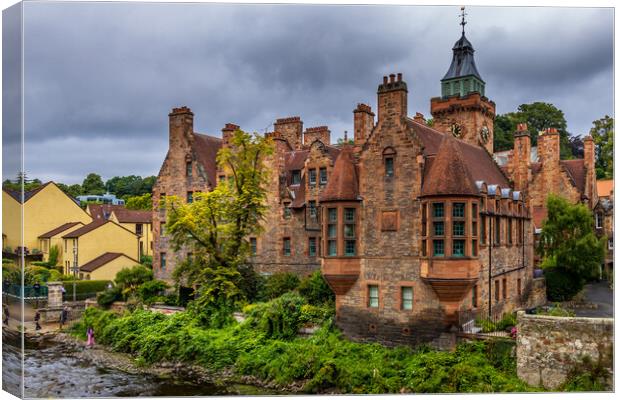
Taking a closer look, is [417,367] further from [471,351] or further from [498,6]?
[498,6]

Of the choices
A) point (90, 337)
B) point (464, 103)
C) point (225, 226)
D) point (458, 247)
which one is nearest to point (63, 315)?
point (90, 337)

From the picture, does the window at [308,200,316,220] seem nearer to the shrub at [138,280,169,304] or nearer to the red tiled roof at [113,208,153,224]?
the shrub at [138,280,169,304]

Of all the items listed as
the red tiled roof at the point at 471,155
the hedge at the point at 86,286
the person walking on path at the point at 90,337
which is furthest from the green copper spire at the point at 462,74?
the hedge at the point at 86,286

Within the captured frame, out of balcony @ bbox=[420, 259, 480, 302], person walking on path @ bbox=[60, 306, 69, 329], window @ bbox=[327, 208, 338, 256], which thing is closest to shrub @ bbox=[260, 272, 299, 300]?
window @ bbox=[327, 208, 338, 256]

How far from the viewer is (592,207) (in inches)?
1497

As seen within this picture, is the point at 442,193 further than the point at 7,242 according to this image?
Yes

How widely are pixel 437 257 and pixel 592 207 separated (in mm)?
20055

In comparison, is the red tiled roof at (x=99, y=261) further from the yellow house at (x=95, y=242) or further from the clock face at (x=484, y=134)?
the clock face at (x=484, y=134)

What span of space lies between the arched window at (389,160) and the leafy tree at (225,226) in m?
7.30

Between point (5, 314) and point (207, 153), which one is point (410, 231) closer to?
point (5, 314)

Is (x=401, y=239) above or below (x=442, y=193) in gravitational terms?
below

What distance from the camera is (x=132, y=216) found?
5331 centimetres

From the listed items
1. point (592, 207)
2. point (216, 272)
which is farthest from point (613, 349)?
point (592, 207)

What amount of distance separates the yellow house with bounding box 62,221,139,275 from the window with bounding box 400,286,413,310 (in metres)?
25.1
